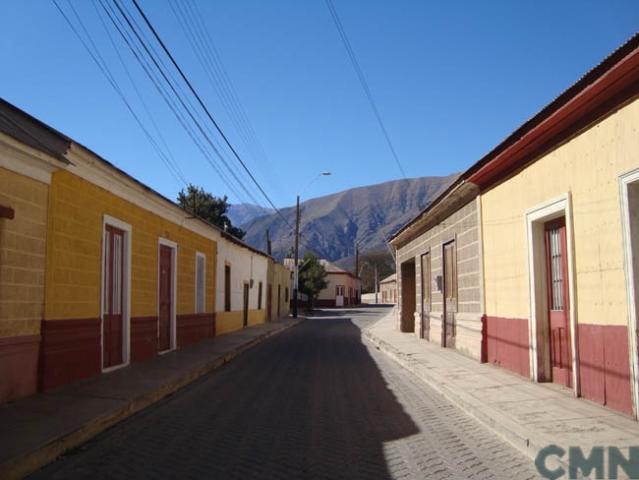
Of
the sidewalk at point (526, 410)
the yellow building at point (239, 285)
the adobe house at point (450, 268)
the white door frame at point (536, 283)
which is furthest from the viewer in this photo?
the yellow building at point (239, 285)

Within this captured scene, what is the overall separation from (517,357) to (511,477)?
18.6 feet

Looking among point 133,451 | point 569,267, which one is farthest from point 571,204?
point 133,451

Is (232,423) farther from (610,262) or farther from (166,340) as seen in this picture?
(166,340)

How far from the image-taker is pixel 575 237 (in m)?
8.35

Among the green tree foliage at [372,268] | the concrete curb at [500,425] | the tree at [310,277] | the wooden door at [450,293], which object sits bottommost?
the concrete curb at [500,425]

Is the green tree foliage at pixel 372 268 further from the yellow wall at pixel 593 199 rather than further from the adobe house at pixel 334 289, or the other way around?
the yellow wall at pixel 593 199

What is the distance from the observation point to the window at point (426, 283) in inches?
762

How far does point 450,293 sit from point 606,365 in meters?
8.46

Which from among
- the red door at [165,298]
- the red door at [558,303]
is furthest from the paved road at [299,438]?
the red door at [165,298]

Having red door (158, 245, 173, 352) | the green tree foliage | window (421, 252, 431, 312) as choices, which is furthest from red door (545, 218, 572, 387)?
the green tree foliage

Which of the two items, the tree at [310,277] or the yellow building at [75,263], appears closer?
the yellow building at [75,263]

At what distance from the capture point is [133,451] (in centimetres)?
629

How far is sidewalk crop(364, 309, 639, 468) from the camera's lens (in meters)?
6.22

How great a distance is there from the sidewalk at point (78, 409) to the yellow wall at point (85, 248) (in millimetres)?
1142
